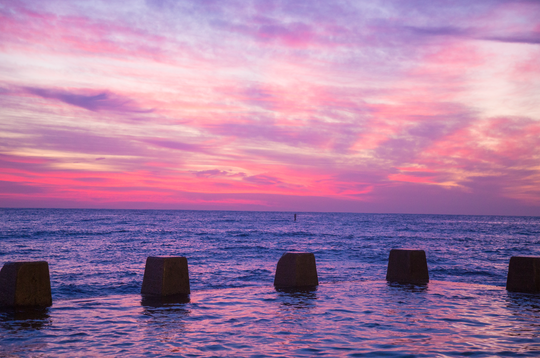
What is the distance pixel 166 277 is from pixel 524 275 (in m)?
9.11

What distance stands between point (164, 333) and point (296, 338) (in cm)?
215

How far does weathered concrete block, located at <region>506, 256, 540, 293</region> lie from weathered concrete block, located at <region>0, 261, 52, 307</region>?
1128 cm

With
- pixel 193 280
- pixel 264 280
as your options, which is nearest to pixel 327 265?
pixel 264 280

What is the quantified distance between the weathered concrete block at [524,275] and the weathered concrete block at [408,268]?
2.31m

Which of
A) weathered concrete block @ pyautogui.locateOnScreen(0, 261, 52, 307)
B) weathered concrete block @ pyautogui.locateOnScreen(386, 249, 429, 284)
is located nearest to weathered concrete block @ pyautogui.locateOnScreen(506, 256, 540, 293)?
weathered concrete block @ pyautogui.locateOnScreen(386, 249, 429, 284)

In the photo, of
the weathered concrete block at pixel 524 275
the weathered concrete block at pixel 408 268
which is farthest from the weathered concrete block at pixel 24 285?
the weathered concrete block at pixel 524 275

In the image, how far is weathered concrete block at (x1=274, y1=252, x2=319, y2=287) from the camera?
39.8ft

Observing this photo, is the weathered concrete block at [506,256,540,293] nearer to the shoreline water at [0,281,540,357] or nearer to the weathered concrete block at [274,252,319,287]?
the shoreline water at [0,281,540,357]

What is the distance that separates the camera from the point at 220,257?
99.9 feet

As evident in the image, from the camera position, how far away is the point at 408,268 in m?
13.4

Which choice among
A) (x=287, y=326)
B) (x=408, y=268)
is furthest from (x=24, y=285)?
(x=408, y=268)

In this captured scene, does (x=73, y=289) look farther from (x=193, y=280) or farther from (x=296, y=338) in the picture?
(x=296, y=338)

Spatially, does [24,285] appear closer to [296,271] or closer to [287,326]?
[287,326]

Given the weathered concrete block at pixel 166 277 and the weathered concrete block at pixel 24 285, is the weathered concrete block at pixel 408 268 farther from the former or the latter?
the weathered concrete block at pixel 24 285
